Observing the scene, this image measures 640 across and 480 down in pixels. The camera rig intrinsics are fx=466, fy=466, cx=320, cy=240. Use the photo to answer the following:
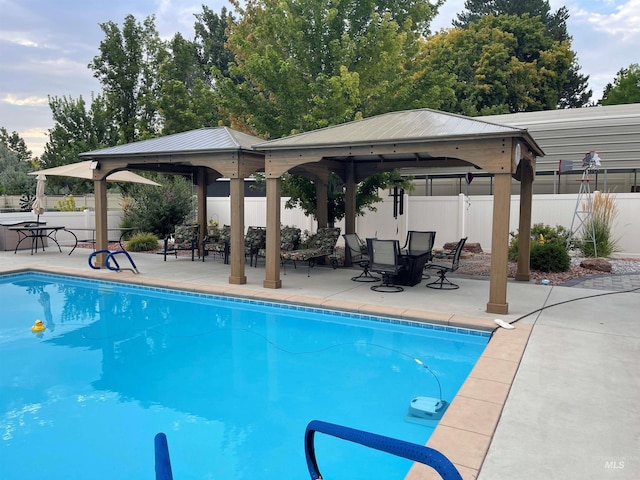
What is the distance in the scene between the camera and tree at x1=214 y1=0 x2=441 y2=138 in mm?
11203

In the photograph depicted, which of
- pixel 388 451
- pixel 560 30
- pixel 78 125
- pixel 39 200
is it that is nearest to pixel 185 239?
pixel 39 200

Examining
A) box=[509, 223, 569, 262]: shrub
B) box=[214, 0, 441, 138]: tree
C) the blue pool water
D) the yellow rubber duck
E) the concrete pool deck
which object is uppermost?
box=[214, 0, 441, 138]: tree

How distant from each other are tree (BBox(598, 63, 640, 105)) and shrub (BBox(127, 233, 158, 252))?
26984 millimetres

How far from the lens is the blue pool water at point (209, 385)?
3506 millimetres

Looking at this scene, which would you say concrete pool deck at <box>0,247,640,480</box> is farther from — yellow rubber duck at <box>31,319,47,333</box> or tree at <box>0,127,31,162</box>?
tree at <box>0,127,31,162</box>

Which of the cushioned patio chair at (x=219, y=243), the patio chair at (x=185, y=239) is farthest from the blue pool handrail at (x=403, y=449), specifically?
the patio chair at (x=185, y=239)

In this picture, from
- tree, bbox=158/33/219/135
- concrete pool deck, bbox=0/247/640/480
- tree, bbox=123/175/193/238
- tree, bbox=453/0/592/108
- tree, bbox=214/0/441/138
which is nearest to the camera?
concrete pool deck, bbox=0/247/640/480

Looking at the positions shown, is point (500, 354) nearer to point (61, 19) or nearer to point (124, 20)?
point (61, 19)

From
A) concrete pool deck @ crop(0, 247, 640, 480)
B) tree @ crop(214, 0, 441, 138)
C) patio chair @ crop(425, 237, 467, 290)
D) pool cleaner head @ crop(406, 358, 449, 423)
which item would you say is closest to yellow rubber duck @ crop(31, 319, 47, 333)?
concrete pool deck @ crop(0, 247, 640, 480)

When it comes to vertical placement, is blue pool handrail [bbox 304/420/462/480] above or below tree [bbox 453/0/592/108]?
below

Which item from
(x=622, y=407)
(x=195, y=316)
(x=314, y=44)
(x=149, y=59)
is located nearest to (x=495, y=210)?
(x=622, y=407)

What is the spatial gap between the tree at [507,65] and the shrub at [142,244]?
56.0 ft

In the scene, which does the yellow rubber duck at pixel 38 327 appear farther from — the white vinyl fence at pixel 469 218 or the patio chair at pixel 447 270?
the white vinyl fence at pixel 469 218

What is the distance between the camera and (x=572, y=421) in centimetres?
344
